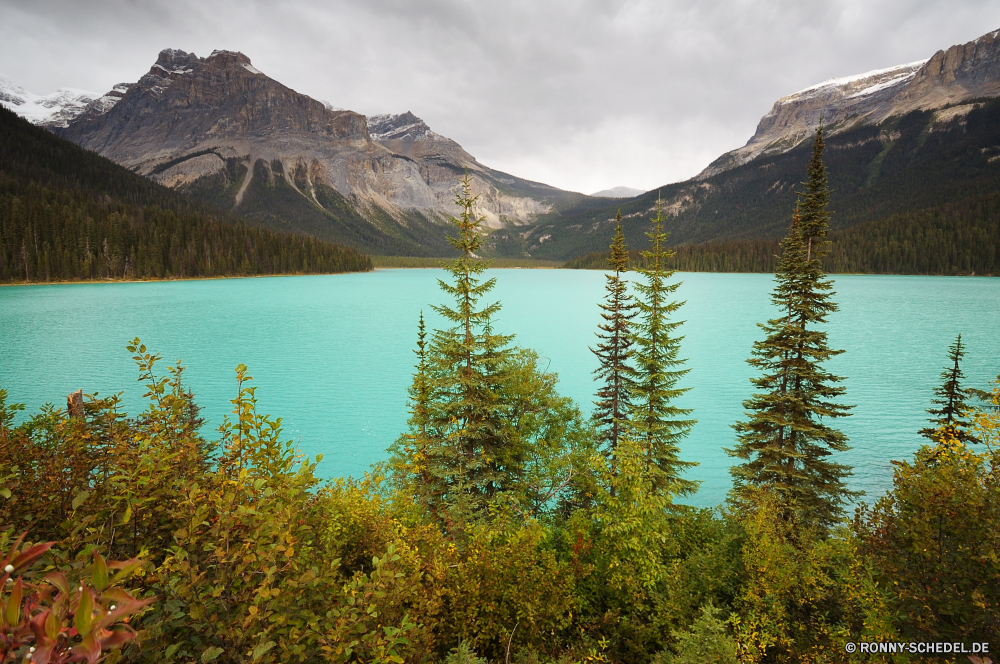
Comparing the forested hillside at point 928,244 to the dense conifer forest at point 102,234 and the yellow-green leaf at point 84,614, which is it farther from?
the yellow-green leaf at point 84,614

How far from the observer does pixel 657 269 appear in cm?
1888

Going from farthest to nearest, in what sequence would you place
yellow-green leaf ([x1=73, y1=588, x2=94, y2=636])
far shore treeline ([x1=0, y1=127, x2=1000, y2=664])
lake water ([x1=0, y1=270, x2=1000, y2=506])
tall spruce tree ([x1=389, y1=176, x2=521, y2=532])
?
lake water ([x1=0, y1=270, x2=1000, y2=506]) → tall spruce tree ([x1=389, y1=176, x2=521, y2=532]) → far shore treeline ([x1=0, y1=127, x2=1000, y2=664]) → yellow-green leaf ([x1=73, y1=588, x2=94, y2=636])

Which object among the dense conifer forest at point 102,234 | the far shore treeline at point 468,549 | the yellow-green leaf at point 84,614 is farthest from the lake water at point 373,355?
the dense conifer forest at point 102,234

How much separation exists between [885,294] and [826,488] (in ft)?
327

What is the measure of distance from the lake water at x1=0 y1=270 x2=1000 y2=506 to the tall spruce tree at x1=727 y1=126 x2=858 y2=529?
476 centimetres

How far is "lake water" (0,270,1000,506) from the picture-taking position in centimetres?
2694

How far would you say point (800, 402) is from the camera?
16.5 metres

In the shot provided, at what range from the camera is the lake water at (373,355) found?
26938mm

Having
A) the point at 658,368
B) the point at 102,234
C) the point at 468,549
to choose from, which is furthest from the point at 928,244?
the point at 102,234

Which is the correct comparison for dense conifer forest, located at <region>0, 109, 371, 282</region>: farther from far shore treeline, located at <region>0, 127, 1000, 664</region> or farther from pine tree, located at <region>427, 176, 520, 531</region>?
far shore treeline, located at <region>0, 127, 1000, 664</region>

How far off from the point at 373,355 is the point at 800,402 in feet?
123

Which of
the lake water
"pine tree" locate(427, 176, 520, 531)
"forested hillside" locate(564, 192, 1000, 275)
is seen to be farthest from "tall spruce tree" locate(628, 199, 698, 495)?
"forested hillside" locate(564, 192, 1000, 275)

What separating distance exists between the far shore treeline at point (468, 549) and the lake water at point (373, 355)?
3.32 m

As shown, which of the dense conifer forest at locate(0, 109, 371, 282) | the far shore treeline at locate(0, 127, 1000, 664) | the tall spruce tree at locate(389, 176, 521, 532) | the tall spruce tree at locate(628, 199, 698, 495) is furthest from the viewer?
the dense conifer forest at locate(0, 109, 371, 282)
